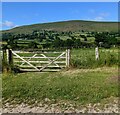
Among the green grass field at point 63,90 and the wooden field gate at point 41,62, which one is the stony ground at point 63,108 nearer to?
the green grass field at point 63,90

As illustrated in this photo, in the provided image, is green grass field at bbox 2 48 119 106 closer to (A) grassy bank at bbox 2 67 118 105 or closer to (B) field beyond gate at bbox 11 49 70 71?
(A) grassy bank at bbox 2 67 118 105

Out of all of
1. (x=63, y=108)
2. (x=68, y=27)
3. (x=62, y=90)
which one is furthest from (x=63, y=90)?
(x=68, y=27)

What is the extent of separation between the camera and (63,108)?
8.46 meters

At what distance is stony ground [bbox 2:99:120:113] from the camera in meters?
8.21

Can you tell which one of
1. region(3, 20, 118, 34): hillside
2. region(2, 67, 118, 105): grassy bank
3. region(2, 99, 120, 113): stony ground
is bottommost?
region(2, 99, 120, 113): stony ground

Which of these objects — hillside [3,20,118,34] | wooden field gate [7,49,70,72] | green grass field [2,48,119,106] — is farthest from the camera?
hillside [3,20,118,34]

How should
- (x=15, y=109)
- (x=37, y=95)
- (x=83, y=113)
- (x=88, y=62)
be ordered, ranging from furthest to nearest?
(x=88, y=62), (x=37, y=95), (x=15, y=109), (x=83, y=113)

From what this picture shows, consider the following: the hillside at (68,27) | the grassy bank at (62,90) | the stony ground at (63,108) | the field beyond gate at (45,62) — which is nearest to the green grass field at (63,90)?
the grassy bank at (62,90)

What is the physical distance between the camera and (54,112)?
820cm

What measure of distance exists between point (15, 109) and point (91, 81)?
4369 mm

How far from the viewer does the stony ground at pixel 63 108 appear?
26.9 feet

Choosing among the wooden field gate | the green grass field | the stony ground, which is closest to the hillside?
the wooden field gate

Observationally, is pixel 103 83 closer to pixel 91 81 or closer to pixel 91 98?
pixel 91 81

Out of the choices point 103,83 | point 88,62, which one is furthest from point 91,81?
point 88,62
